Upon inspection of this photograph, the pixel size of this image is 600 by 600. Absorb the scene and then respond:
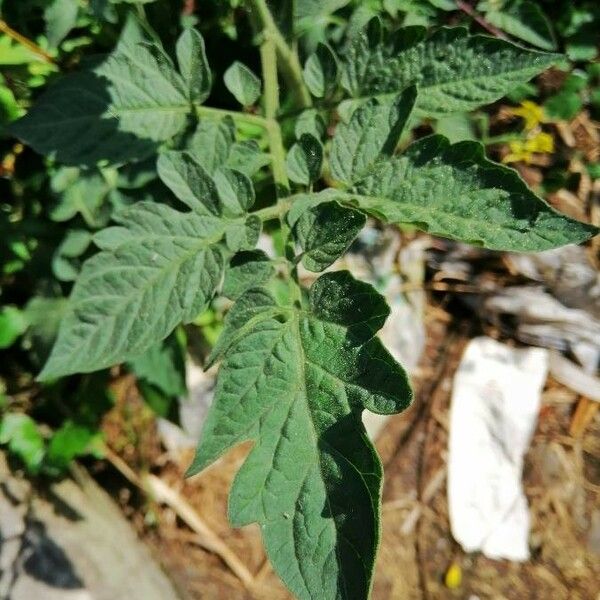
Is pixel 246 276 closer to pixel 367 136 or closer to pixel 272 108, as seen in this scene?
pixel 367 136

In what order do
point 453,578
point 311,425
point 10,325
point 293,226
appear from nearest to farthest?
point 311,425
point 293,226
point 10,325
point 453,578

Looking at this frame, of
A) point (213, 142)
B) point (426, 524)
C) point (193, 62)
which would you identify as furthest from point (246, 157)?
point (426, 524)

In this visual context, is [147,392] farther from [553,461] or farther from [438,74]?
[553,461]

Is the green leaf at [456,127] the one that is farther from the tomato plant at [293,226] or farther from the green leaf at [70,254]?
the green leaf at [70,254]

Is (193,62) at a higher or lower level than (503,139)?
higher

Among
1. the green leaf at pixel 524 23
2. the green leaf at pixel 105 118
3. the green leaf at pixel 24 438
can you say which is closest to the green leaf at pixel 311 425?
the green leaf at pixel 105 118
